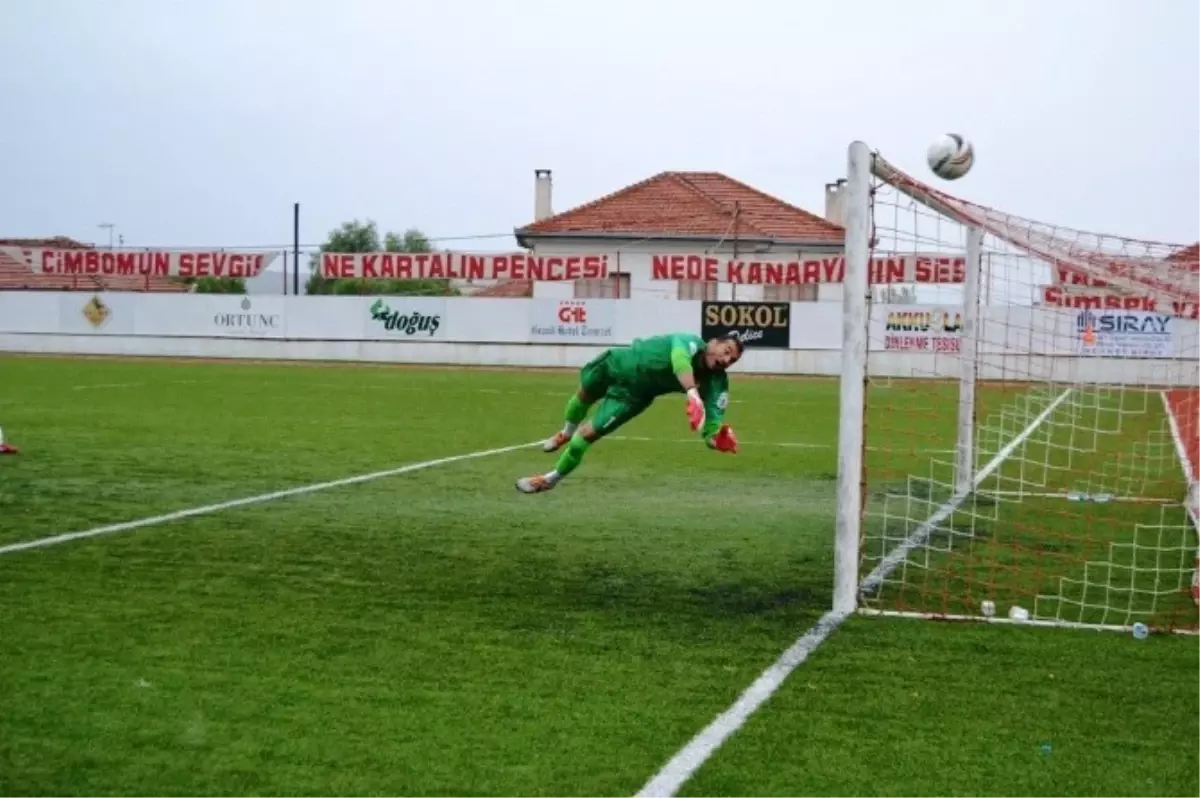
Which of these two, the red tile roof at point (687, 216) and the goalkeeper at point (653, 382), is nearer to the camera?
the goalkeeper at point (653, 382)

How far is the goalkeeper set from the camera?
29.9 ft

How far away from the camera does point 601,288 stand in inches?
1873

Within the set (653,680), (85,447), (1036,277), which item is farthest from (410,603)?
(85,447)

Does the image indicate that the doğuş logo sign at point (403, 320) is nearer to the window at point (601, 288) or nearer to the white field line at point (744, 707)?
the window at point (601, 288)

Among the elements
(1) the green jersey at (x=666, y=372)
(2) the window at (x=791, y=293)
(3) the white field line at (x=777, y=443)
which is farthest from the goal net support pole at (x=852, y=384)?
(2) the window at (x=791, y=293)

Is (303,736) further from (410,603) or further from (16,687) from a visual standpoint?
(410,603)

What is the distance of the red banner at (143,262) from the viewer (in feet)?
151

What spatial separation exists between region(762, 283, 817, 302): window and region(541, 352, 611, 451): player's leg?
111ft

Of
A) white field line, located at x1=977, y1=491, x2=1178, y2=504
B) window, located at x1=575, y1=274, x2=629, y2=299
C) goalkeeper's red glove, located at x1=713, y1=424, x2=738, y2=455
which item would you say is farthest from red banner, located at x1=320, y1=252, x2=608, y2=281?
goalkeeper's red glove, located at x1=713, y1=424, x2=738, y2=455

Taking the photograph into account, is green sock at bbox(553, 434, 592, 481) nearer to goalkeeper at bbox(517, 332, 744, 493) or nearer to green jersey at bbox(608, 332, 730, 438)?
goalkeeper at bbox(517, 332, 744, 493)

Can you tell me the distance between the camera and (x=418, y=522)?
11.2 metres

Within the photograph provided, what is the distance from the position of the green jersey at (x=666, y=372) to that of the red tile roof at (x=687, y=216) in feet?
130

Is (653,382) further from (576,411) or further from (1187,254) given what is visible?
(1187,254)

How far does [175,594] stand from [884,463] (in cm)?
1123
